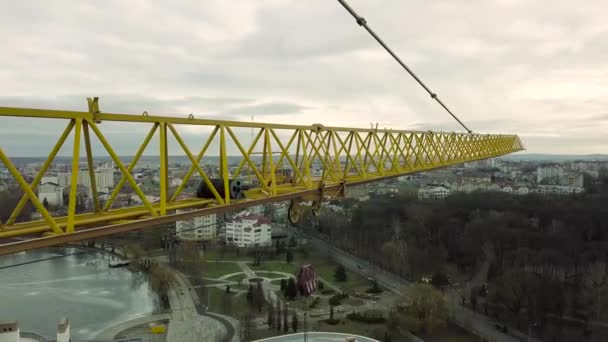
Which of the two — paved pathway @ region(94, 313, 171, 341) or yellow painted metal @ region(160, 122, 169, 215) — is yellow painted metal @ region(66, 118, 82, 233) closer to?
yellow painted metal @ region(160, 122, 169, 215)

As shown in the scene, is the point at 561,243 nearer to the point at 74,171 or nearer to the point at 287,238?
the point at 287,238

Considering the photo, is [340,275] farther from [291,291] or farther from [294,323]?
[294,323]

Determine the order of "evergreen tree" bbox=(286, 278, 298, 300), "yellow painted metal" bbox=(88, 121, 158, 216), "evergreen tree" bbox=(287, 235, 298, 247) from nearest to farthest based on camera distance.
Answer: "yellow painted metal" bbox=(88, 121, 158, 216) < "evergreen tree" bbox=(286, 278, 298, 300) < "evergreen tree" bbox=(287, 235, 298, 247)

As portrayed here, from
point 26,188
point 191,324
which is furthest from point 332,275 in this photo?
point 26,188

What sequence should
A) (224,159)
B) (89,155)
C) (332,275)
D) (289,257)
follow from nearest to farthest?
(89,155) → (224,159) → (332,275) → (289,257)

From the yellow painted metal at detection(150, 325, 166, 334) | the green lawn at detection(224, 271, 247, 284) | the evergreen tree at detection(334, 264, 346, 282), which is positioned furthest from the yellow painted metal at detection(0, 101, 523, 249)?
the green lawn at detection(224, 271, 247, 284)

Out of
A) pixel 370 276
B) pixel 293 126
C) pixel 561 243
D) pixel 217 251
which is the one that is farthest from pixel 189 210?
pixel 217 251

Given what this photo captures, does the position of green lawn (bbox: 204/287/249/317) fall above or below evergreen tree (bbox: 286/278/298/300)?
below
